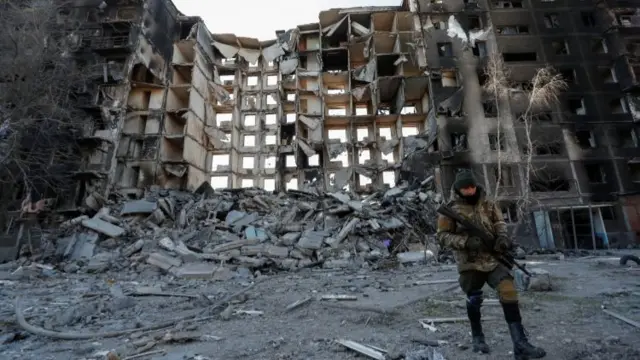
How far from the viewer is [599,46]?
2388 cm

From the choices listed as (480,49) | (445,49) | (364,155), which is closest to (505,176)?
(364,155)

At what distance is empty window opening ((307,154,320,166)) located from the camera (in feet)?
85.6

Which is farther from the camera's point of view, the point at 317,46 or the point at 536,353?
the point at 317,46

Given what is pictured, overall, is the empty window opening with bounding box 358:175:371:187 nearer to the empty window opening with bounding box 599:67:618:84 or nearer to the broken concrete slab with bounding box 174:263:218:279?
the broken concrete slab with bounding box 174:263:218:279

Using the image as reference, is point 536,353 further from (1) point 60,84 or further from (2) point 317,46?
(2) point 317,46

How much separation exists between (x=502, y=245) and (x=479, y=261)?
29 cm

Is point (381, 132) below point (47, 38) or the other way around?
below

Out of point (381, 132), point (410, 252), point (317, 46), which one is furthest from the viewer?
point (317, 46)

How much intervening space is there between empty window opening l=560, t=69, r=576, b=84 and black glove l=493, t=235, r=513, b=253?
1050 inches

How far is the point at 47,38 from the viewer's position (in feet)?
58.2

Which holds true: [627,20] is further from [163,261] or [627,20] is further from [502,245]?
[163,261]

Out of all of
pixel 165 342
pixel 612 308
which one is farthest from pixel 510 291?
pixel 165 342

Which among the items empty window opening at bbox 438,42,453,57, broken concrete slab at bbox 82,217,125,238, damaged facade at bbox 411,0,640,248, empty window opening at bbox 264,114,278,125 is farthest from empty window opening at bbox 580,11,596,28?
broken concrete slab at bbox 82,217,125,238

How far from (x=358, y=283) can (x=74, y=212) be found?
71.0 feet
